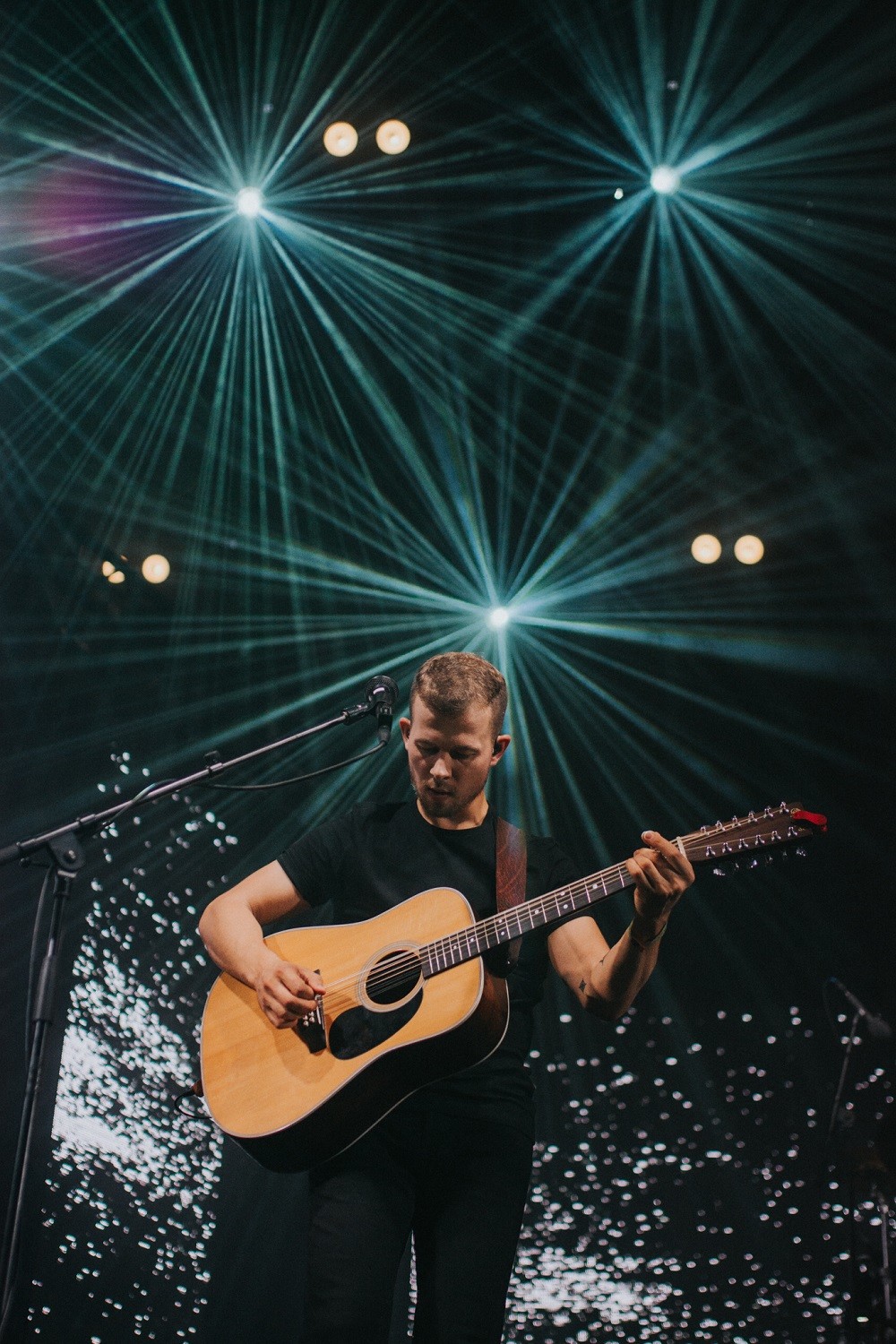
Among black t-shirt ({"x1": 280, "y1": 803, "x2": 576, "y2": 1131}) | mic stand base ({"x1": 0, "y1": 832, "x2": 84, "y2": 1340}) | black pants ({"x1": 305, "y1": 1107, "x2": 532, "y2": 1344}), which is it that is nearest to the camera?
mic stand base ({"x1": 0, "y1": 832, "x2": 84, "y2": 1340})

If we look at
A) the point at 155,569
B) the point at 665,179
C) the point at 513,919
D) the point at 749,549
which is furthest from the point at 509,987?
the point at 665,179

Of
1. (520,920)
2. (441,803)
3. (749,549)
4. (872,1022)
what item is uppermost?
(749,549)

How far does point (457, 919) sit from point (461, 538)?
12.1ft

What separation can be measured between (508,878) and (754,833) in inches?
25.7

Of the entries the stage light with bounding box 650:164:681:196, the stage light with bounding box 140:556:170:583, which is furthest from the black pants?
the stage light with bounding box 650:164:681:196

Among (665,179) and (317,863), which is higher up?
(665,179)

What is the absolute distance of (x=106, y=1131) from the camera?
4.41 metres

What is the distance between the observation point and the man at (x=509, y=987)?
2098 mm

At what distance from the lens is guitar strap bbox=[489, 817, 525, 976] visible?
2465 mm

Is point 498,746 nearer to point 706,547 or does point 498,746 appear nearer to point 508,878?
point 508,878

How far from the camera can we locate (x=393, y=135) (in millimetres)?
4664

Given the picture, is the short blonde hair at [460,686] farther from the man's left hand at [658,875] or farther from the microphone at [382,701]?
the man's left hand at [658,875]

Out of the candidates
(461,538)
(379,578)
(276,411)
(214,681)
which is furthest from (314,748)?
(276,411)

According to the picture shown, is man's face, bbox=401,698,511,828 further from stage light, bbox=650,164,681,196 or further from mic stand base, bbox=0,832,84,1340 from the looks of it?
stage light, bbox=650,164,681,196
